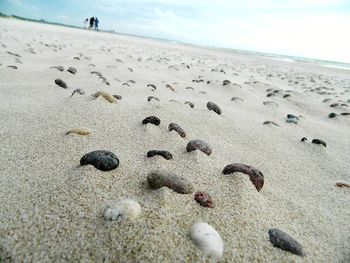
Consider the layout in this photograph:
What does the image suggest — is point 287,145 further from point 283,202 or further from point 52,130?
point 52,130

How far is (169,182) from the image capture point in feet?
4.86

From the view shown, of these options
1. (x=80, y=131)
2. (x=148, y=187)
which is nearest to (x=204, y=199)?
(x=148, y=187)

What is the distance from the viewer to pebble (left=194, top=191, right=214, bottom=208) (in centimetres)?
142

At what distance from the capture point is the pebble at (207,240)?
114 centimetres

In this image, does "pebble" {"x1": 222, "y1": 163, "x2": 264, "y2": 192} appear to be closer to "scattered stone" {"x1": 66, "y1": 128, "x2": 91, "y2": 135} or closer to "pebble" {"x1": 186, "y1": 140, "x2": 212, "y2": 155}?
"pebble" {"x1": 186, "y1": 140, "x2": 212, "y2": 155}

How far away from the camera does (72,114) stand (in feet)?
8.53

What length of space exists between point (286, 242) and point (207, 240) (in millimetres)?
359

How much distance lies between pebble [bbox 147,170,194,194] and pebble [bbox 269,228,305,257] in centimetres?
43

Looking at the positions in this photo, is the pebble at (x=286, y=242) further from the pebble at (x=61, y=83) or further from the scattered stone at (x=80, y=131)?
the pebble at (x=61, y=83)

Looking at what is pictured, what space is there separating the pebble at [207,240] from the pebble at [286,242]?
243 millimetres

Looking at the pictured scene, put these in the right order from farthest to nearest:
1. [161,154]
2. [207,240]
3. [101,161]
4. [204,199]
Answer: [161,154]
[101,161]
[204,199]
[207,240]

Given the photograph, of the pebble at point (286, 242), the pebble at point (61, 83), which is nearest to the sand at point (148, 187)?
the pebble at point (286, 242)

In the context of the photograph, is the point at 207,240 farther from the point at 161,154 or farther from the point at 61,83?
the point at 61,83

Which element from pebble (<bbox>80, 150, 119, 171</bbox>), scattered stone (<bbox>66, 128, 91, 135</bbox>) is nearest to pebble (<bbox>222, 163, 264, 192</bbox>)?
pebble (<bbox>80, 150, 119, 171</bbox>)
